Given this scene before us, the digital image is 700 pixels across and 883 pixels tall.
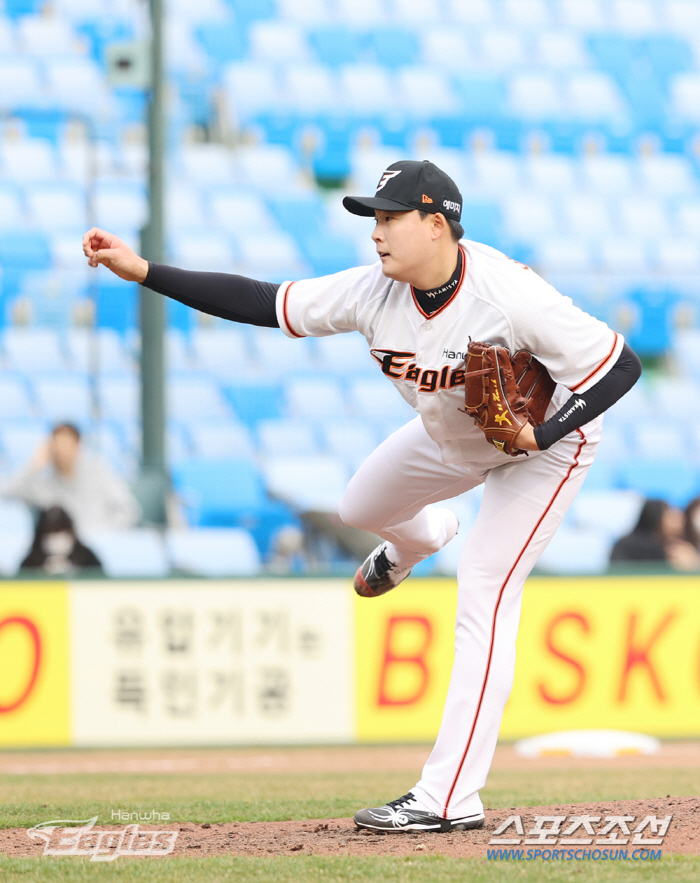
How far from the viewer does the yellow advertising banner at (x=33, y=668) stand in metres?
9.13

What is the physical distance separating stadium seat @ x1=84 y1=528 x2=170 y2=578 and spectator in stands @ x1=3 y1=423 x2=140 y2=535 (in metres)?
0.11

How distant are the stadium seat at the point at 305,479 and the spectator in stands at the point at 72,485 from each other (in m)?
1.55

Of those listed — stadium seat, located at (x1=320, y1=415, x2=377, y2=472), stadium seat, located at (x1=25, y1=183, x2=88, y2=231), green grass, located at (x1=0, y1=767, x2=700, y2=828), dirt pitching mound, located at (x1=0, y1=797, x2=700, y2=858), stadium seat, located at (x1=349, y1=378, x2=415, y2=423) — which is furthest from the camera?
stadium seat, located at (x1=25, y1=183, x2=88, y2=231)

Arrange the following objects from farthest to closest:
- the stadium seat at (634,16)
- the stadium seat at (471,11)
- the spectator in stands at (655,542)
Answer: the stadium seat at (634,16) < the stadium seat at (471,11) < the spectator in stands at (655,542)

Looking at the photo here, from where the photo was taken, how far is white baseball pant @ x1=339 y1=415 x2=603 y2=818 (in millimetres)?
4277

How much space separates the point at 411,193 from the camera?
13.6ft

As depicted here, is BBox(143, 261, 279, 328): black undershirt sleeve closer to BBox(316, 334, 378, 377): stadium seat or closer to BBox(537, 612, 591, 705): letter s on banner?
BBox(537, 612, 591, 705): letter s on banner

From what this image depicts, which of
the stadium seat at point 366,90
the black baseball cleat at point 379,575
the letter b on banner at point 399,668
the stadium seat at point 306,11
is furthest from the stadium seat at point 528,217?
the black baseball cleat at point 379,575

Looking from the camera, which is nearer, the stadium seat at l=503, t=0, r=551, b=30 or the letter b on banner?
the letter b on banner

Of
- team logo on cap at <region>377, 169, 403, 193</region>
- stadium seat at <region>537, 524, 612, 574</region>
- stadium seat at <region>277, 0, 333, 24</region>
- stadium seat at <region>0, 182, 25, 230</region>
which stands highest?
stadium seat at <region>277, 0, 333, 24</region>

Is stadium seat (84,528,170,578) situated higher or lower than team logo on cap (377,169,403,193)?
lower

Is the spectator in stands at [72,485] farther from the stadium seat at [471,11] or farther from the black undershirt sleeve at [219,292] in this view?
the stadium seat at [471,11]

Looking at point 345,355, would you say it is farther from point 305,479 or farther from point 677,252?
point 677,252

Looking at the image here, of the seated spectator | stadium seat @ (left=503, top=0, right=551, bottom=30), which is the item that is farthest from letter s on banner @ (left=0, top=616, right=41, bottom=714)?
stadium seat @ (left=503, top=0, right=551, bottom=30)
